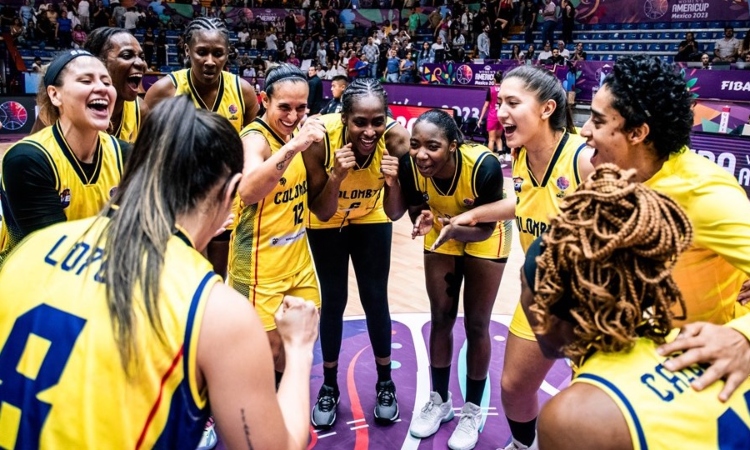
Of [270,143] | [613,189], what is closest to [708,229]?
[613,189]

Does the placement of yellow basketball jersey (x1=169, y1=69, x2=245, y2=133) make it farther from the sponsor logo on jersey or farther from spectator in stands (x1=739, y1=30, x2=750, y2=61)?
spectator in stands (x1=739, y1=30, x2=750, y2=61)

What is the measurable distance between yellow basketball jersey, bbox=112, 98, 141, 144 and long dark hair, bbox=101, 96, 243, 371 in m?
2.35

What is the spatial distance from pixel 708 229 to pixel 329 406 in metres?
2.33

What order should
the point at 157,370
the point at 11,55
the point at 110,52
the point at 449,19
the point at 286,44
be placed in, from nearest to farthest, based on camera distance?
the point at 157,370, the point at 110,52, the point at 11,55, the point at 449,19, the point at 286,44

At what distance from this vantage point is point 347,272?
11.6ft

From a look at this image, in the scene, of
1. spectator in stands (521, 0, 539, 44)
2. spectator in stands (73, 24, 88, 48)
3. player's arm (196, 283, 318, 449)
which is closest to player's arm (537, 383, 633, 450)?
player's arm (196, 283, 318, 449)

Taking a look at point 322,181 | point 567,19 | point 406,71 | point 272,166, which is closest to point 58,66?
point 272,166

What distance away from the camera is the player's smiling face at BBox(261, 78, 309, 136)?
314 cm

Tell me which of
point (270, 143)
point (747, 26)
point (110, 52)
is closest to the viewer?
point (270, 143)

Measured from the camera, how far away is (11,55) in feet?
51.5

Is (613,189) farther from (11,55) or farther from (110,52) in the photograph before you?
(11,55)

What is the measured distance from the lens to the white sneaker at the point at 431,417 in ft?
11.1

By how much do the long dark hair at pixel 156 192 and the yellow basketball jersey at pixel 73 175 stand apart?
1.13 m

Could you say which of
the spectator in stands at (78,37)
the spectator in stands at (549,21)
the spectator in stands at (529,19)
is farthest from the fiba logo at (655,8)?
the spectator in stands at (78,37)
